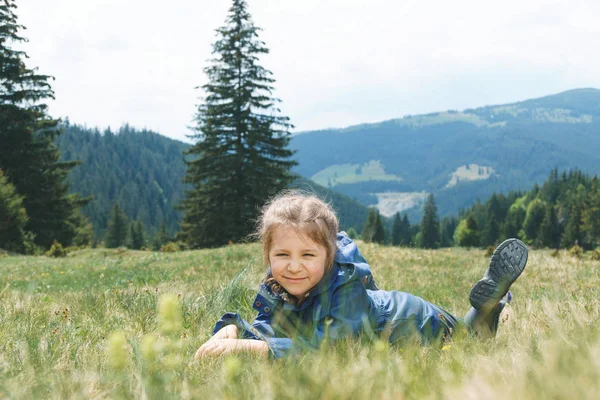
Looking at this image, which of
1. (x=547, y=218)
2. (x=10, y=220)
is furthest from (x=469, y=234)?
(x=10, y=220)

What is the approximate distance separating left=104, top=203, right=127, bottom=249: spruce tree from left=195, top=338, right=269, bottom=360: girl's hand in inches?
4463

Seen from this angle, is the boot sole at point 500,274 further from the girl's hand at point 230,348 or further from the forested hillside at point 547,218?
the forested hillside at point 547,218

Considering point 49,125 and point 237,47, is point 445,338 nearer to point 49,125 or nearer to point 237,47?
point 237,47

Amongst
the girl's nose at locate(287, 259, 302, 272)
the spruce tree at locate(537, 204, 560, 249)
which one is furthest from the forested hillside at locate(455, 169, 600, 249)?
the girl's nose at locate(287, 259, 302, 272)

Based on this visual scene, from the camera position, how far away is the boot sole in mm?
3355

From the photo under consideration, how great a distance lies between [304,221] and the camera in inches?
131

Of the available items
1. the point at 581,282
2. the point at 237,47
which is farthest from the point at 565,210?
the point at 581,282

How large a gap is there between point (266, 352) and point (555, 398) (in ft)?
5.42

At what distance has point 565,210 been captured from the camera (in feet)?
386

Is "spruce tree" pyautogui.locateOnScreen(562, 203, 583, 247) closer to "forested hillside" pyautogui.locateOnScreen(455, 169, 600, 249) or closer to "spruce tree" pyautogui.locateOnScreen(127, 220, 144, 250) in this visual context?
"forested hillside" pyautogui.locateOnScreen(455, 169, 600, 249)

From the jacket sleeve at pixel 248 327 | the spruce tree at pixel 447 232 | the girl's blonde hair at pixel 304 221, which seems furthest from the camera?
the spruce tree at pixel 447 232

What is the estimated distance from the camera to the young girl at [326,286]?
10.6 feet

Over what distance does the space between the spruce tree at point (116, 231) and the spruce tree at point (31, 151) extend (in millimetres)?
77646

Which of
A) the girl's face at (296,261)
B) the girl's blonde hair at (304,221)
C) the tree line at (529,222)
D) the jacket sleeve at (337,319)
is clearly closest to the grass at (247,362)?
the jacket sleeve at (337,319)
